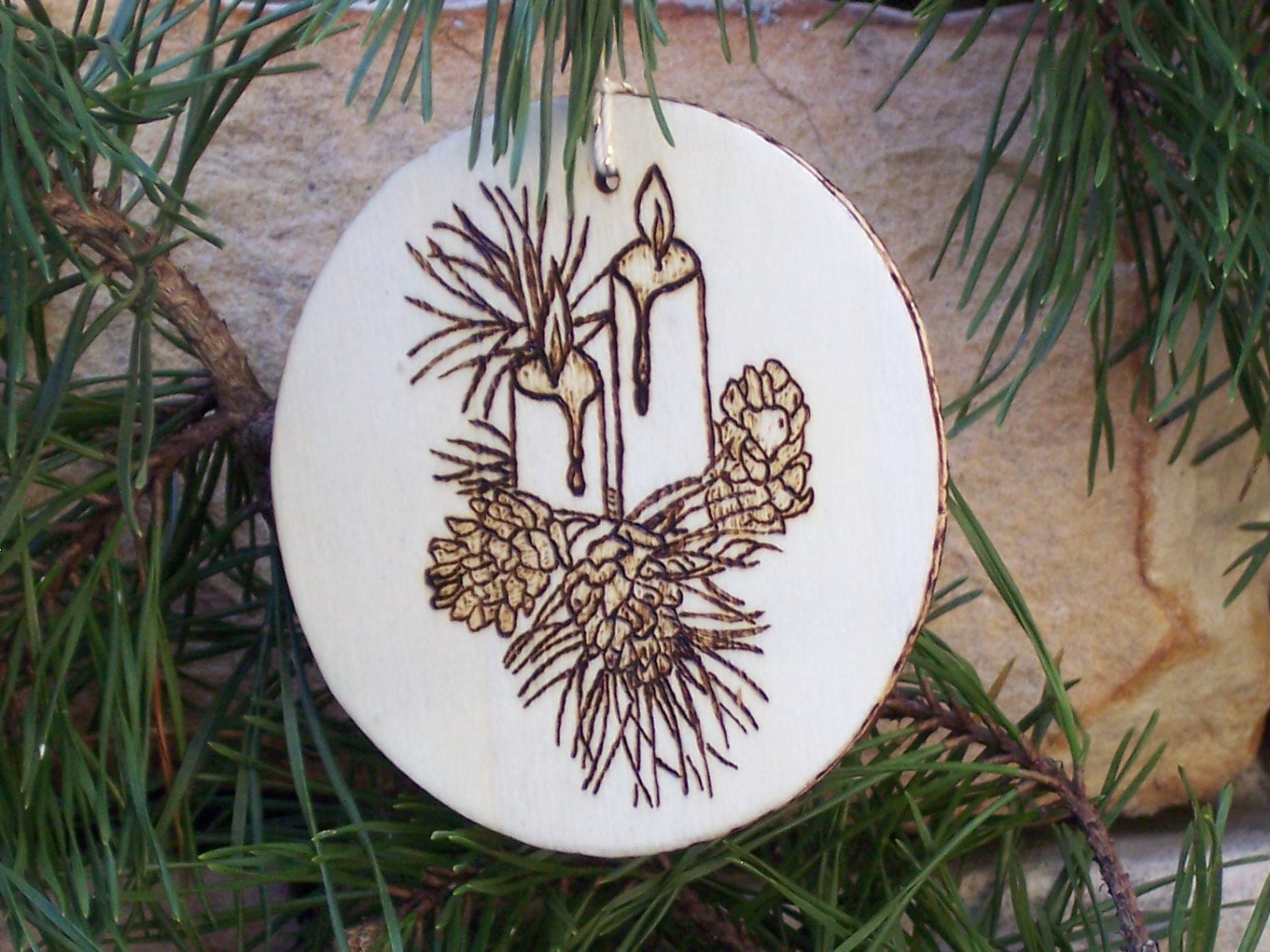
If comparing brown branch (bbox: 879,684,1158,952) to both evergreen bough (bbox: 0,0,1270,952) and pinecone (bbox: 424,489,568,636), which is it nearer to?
evergreen bough (bbox: 0,0,1270,952)

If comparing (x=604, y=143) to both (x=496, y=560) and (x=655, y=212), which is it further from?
(x=496, y=560)

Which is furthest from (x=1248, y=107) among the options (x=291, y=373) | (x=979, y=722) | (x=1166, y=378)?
(x=291, y=373)

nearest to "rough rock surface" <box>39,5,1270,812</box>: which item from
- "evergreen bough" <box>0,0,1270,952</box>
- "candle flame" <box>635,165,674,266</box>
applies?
"evergreen bough" <box>0,0,1270,952</box>

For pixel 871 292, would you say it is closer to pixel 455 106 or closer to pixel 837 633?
pixel 837 633

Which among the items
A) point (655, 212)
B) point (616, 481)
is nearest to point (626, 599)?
point (616, 481)

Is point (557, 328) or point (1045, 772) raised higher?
point (557, 328)

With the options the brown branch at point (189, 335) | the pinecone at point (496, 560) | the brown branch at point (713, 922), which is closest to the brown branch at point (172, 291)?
the brown branch at point (189, 335)
